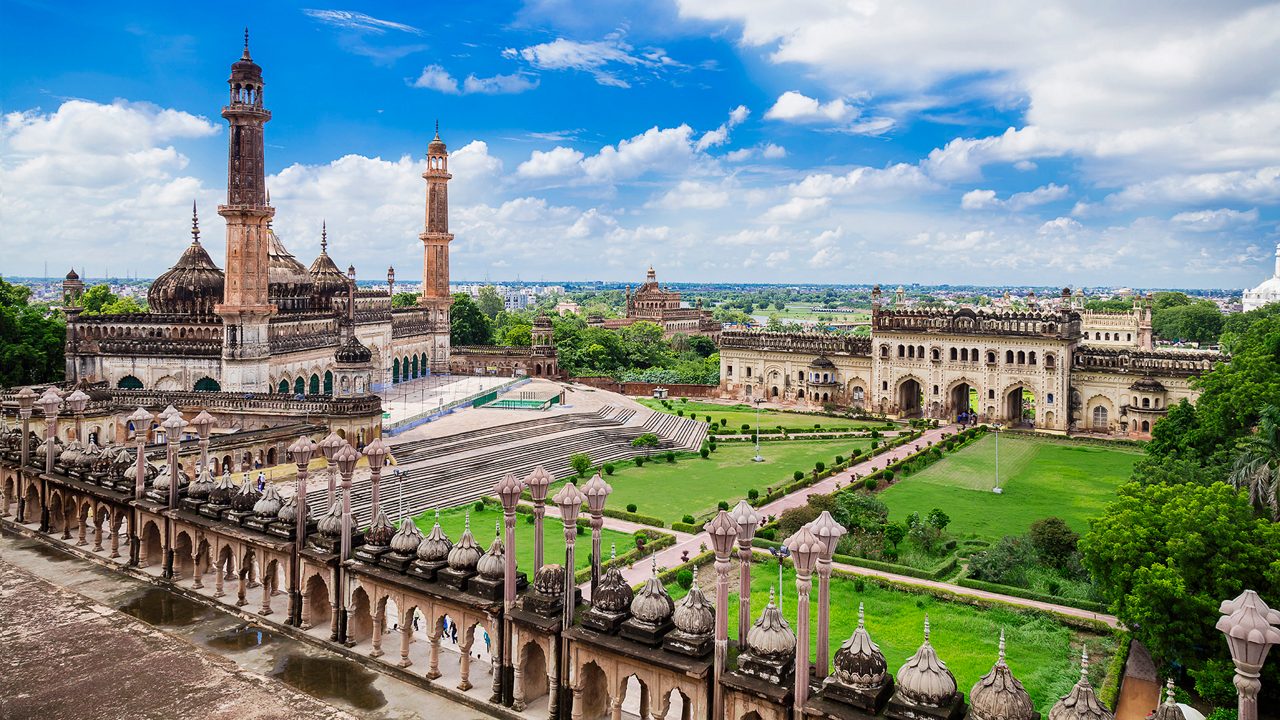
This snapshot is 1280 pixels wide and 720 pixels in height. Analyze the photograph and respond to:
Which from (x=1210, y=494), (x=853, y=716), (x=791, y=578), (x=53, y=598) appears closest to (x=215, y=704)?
(x=53, y=598)

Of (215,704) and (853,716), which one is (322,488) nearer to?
(215,704)

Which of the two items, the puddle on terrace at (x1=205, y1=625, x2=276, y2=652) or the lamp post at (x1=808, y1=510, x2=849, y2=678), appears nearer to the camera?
the lamp post at (x1=808, y1=510, x2=849, y2=678)

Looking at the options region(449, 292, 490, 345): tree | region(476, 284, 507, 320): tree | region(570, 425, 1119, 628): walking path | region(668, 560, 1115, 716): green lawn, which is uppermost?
region(476, 284, 507, 320): tree

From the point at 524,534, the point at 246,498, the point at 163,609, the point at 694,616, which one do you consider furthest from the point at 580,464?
the point at 694,616

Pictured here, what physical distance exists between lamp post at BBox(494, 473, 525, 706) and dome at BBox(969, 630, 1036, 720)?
237 inches

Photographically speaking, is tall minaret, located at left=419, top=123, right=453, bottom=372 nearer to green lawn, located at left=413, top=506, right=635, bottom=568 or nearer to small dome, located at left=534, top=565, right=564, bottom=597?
green lawn, located at left=413, top=506, right=635, bottom=568

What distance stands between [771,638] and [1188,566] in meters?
10.6

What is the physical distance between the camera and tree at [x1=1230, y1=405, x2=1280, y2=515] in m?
19.2

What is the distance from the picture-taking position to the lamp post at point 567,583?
11.2 m

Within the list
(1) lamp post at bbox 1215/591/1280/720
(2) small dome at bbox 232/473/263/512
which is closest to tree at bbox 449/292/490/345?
(2) small dome at bbox 232/473/263/512

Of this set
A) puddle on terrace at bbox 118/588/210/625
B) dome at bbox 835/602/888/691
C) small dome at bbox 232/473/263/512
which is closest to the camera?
dome at bbox 835/602/888/691

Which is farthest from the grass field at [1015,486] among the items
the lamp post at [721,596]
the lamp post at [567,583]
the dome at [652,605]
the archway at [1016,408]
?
the lamp post at [721,596]

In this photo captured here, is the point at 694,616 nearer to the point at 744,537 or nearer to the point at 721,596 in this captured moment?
the point at 721,596

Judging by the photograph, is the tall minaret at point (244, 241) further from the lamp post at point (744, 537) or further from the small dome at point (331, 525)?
the lamp post at point (744, 537)
